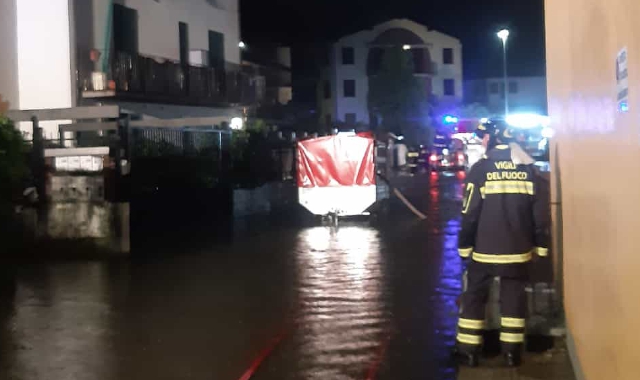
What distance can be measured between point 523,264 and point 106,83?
1809cm

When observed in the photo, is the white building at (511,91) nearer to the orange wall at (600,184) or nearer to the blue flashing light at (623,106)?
the orange wall at (600,184)

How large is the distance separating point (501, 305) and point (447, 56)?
69.3 metres

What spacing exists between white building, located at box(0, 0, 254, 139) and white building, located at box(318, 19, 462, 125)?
128 ft

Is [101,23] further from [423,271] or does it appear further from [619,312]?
[619,312]

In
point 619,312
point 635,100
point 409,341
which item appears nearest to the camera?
point 635,100

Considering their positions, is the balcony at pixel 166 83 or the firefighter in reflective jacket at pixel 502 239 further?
the balcony at pixel 166 83

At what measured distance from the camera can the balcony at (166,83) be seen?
77.3ft

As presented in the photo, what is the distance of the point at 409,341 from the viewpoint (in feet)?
27.1

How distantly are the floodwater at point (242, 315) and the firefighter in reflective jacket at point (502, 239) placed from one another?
0.50 metres

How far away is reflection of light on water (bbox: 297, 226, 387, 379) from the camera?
767cm

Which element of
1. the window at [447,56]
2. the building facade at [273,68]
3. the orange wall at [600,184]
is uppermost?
the window at [447,56]

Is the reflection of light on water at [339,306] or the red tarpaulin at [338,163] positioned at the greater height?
the red tarpaulin at [338,163]

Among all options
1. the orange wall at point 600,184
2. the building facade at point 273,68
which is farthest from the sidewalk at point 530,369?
the building facade at point 273,68

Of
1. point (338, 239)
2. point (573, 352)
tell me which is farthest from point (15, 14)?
point (573, 352)
